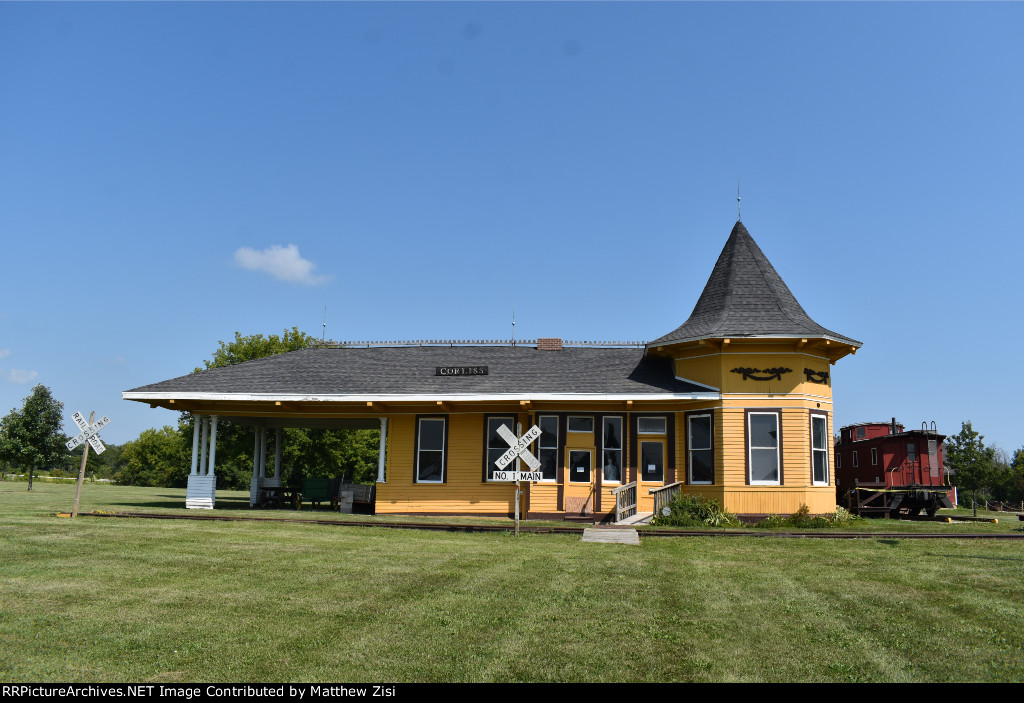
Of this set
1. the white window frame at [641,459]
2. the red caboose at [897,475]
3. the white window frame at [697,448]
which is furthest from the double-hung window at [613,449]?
the red caboose at [897,475]

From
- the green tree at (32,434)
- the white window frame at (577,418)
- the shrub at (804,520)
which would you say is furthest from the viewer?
the green tree at (32,434)

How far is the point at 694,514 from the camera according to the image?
1984 centimetres

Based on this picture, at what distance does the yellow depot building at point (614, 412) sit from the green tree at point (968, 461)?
19.3 meters

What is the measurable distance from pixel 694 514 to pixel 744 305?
21.5 ft

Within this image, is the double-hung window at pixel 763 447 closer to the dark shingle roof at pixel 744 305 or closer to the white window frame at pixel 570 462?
the dark shingle roof at pixel 744 305

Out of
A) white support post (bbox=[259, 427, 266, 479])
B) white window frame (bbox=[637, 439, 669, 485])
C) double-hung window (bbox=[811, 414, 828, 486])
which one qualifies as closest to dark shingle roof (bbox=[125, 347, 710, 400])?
white window frame (bbox=[637, 439, 669, 485])

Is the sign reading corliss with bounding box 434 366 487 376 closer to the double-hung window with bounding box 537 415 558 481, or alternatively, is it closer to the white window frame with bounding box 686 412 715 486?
the double-hung window with bounding box 537 415 558 481

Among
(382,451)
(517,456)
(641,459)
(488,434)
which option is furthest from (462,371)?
(517,456)

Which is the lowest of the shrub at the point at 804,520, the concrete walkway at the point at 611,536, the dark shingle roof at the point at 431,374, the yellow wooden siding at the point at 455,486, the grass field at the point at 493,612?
the grass field at the point at 493,612

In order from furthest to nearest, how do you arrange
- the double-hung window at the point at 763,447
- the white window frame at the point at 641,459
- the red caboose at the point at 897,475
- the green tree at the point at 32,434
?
1. the green tree at the point at 32,434
2. the red caboose at the point at 897,475
3. the white window frame at the point at 641,459
4. the double-hung window at the point at 763,447

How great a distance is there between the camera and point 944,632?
7965 millimetres

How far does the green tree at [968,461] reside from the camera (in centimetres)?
3578

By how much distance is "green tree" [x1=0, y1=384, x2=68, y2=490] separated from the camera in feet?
136

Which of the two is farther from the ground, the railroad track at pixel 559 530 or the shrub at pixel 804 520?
the shrub at pixel 804 520
